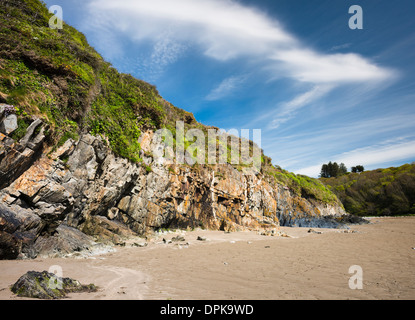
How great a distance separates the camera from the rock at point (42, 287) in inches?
146

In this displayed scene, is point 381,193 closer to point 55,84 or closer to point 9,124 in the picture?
point 55,84

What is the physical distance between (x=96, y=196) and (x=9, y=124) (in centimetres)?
573

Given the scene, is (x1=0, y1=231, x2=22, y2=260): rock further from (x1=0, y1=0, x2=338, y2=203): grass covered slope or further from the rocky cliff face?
(x1=0, y1=0, x2=338, y2=203): grass covered slope

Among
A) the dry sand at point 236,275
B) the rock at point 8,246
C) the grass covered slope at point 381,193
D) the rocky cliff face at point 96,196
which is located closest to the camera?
the dry sand at point 236,275

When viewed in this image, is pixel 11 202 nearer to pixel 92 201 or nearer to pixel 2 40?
pixel 92 201

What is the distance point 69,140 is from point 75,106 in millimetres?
2232

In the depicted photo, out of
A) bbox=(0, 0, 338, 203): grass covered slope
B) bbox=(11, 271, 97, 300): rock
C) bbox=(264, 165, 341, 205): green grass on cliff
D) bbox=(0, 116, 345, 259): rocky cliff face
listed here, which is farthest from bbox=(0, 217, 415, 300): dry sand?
bbox=(264, 165, 341, 205): green grass on cliff

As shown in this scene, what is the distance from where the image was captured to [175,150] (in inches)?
798

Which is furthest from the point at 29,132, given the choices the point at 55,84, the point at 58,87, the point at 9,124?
the point at 55,84

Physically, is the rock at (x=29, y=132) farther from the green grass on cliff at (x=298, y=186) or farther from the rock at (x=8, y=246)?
the green grass on cliff at (x=298, y=186)

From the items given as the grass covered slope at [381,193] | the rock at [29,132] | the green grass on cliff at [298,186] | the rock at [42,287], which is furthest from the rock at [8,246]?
the grass covered slope at [381,193]

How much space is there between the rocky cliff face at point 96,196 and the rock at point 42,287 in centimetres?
410

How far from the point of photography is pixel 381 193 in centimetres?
5872
